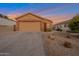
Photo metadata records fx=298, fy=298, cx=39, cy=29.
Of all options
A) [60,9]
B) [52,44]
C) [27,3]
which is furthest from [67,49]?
[27,3]

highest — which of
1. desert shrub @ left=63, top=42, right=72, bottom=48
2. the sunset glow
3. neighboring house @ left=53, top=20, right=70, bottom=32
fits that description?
the sunset glow

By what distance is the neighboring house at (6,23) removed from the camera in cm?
357

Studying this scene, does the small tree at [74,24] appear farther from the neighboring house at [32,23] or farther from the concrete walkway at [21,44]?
the concrete walkway at [21,44]

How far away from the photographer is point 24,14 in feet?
11.7

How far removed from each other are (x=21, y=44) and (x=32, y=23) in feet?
0.96

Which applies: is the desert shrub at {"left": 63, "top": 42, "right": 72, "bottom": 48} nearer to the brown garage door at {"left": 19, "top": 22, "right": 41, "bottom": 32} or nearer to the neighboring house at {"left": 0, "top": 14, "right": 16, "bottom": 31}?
the brown garage door at {"left": 19, "top": 22, "right": 41, "bottom": 32}

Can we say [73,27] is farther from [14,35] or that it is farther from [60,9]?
[14,35]

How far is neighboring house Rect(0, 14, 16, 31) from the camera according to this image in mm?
3570

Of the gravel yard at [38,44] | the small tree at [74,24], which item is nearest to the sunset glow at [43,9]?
the small tree at [74,24]

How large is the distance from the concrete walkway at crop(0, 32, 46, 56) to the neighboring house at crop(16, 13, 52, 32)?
0.06 metres

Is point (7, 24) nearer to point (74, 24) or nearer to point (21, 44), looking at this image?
point (21, 44)

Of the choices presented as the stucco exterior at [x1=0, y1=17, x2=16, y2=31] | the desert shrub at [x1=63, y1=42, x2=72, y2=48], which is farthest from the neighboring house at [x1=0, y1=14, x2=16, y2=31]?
the desert shrub at [x1=63, y1=42, x2=72, y2=48]

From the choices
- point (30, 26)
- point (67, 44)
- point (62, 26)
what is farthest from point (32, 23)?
point (67, 44)

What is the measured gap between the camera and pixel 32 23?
11.9ft
